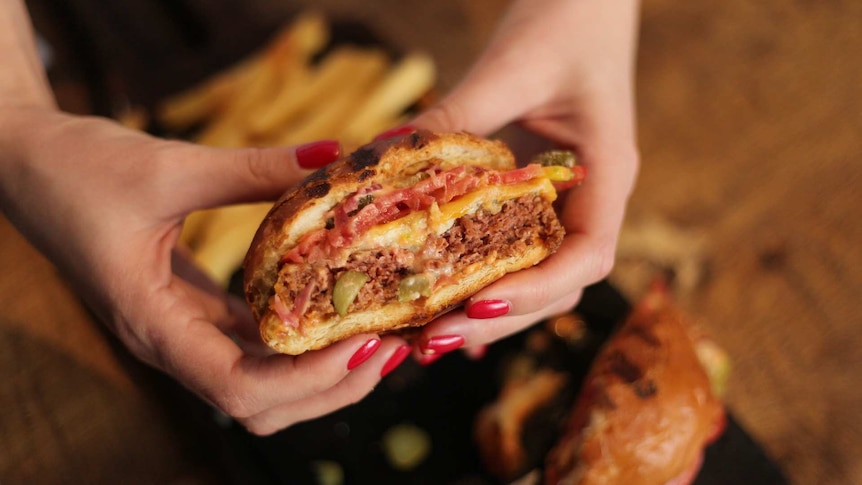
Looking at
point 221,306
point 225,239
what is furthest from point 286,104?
point 221,306

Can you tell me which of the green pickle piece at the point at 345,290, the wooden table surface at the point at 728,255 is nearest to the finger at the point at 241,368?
the green pickle piece at the point at 345,290

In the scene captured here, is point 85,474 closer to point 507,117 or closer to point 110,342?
point 110,342

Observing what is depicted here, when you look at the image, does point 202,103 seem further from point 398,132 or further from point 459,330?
point 459,330

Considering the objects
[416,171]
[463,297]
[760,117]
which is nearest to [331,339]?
[463,297]

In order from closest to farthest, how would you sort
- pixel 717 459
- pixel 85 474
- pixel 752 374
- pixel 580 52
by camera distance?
pixel 580 52 → pixel 717 459 → pixel 85 474 → pixel 752 374

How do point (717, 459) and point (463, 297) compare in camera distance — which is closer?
point (463, 297)

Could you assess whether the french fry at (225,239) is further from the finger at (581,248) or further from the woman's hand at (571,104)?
the finger at (581,248)
